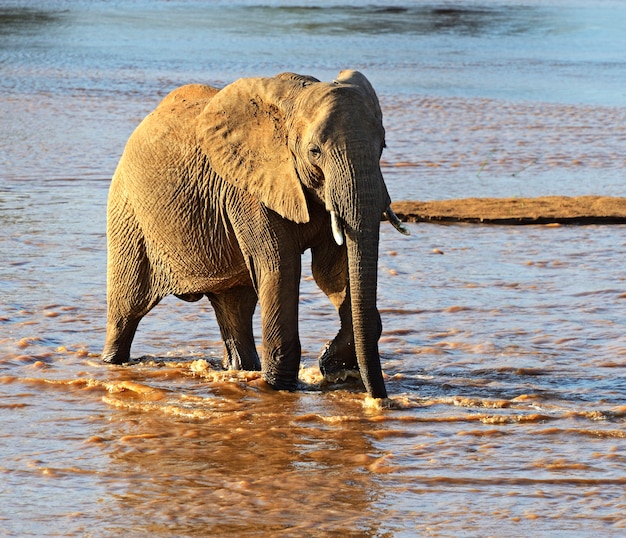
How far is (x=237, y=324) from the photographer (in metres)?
7.93

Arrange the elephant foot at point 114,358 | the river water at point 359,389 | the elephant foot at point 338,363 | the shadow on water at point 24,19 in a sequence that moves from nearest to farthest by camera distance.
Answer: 1. the river water at point 359,389
2. the elephant foot at point 338,363
3. the elephant foot at point 114,358
4. the shadow on water at point 24,19

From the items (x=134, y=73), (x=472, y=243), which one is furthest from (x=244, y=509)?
(x=134, y=73)

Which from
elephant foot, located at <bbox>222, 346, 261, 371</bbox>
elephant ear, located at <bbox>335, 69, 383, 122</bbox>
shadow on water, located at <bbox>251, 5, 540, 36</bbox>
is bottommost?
shadow on water, located at <bbox>251, 5, 540, 36</bbox>

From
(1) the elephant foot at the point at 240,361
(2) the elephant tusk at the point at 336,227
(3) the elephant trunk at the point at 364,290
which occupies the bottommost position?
(1) the elephant foot at the point at 240,361

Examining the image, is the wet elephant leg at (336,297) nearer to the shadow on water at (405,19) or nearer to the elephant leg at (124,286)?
the elephant leg at (124,286)

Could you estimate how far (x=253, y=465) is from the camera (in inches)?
245

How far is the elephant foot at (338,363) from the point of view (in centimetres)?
748

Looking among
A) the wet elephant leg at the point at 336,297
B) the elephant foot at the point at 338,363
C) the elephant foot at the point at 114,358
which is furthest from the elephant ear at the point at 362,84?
the elephant foot at the point at 114,358

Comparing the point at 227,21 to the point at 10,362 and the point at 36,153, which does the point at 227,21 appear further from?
the point at 10,362

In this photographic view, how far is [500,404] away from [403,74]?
63.7 feet

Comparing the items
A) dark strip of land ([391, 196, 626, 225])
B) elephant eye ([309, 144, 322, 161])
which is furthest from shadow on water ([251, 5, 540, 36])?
elephant eye ([309, 144, 322, 161])

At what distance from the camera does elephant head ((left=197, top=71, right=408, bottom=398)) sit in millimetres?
6402

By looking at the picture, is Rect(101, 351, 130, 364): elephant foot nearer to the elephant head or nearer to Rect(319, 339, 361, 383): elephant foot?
Rect(319, 339, 361, 383): elephant foot

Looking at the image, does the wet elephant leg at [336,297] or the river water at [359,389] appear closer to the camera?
the river water at [359,389]
